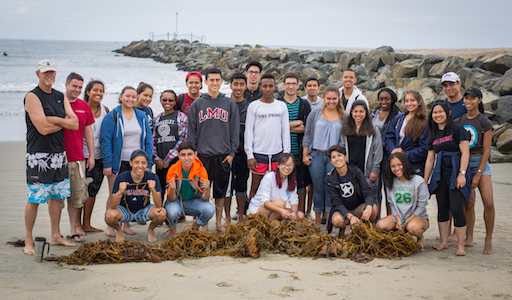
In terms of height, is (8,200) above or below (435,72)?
below

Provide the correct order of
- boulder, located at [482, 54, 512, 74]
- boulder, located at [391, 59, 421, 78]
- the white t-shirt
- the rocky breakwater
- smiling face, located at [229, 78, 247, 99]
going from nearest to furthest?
the white t-shirt < smiling face, located at [229, 78, 247, 99] < the rocky breakwater < boulder, located at [482, 54, 512, 74] < boulder, located at [391, 59, 421, 78]

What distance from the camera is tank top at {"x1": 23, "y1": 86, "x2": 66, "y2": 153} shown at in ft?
13.2

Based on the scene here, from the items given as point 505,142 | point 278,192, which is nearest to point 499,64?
point 505,142

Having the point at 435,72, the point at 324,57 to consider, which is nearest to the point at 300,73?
the point at 324,57

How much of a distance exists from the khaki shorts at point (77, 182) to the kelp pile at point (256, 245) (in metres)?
0.73

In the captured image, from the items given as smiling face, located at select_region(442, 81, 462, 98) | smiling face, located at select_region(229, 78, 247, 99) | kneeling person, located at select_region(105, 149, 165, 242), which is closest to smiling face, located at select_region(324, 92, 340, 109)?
smiling face, located at select_region(229, 78, 247, 99)

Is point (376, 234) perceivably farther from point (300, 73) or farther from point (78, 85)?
point (300, 73)

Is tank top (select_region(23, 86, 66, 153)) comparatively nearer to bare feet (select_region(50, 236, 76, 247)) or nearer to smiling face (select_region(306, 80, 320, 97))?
bare feet (select_region(50, 236, 76, 247))

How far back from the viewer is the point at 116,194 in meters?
4.41

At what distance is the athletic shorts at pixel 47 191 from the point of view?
402 cm

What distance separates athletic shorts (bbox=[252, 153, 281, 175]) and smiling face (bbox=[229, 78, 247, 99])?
0.88 meters

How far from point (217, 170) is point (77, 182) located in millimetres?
1591

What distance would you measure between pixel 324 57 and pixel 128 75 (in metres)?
17.0

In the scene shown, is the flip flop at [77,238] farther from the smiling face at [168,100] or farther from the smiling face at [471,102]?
the smiling face at [471,102]
